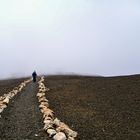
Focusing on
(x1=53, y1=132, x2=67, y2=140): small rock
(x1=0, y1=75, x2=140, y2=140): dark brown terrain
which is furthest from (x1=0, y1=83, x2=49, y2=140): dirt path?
(x1=53, y1=132, x2=67, y2=140): small rock

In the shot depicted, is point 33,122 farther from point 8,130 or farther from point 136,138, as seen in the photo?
point 136,138

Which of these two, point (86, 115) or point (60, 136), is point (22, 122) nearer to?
point (86, 115)

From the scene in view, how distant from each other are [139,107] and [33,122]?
10712 millimetres

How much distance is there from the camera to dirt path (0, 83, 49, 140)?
20.4m

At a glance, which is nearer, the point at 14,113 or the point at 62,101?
the point at 14,113

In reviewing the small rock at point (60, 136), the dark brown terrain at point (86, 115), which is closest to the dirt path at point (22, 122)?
the dark brown terrain at point (86, 115)

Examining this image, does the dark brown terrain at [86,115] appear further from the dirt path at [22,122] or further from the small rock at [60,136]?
the small rock at [60,136]

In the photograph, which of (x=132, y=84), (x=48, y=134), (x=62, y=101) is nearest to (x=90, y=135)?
(x=48, y=134)

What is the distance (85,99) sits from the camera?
121 feet

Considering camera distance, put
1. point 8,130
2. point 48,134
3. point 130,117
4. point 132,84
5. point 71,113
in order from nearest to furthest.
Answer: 1. point 48,134
2. point 8,130
3. point 130,117
4. point 71,113
5. point 132,84

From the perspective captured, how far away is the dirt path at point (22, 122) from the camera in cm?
2036

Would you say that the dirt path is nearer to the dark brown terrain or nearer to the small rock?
the dark brown terrain

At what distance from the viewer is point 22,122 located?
960 inches

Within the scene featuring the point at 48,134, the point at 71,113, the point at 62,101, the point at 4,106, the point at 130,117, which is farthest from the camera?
the point at 62,101
